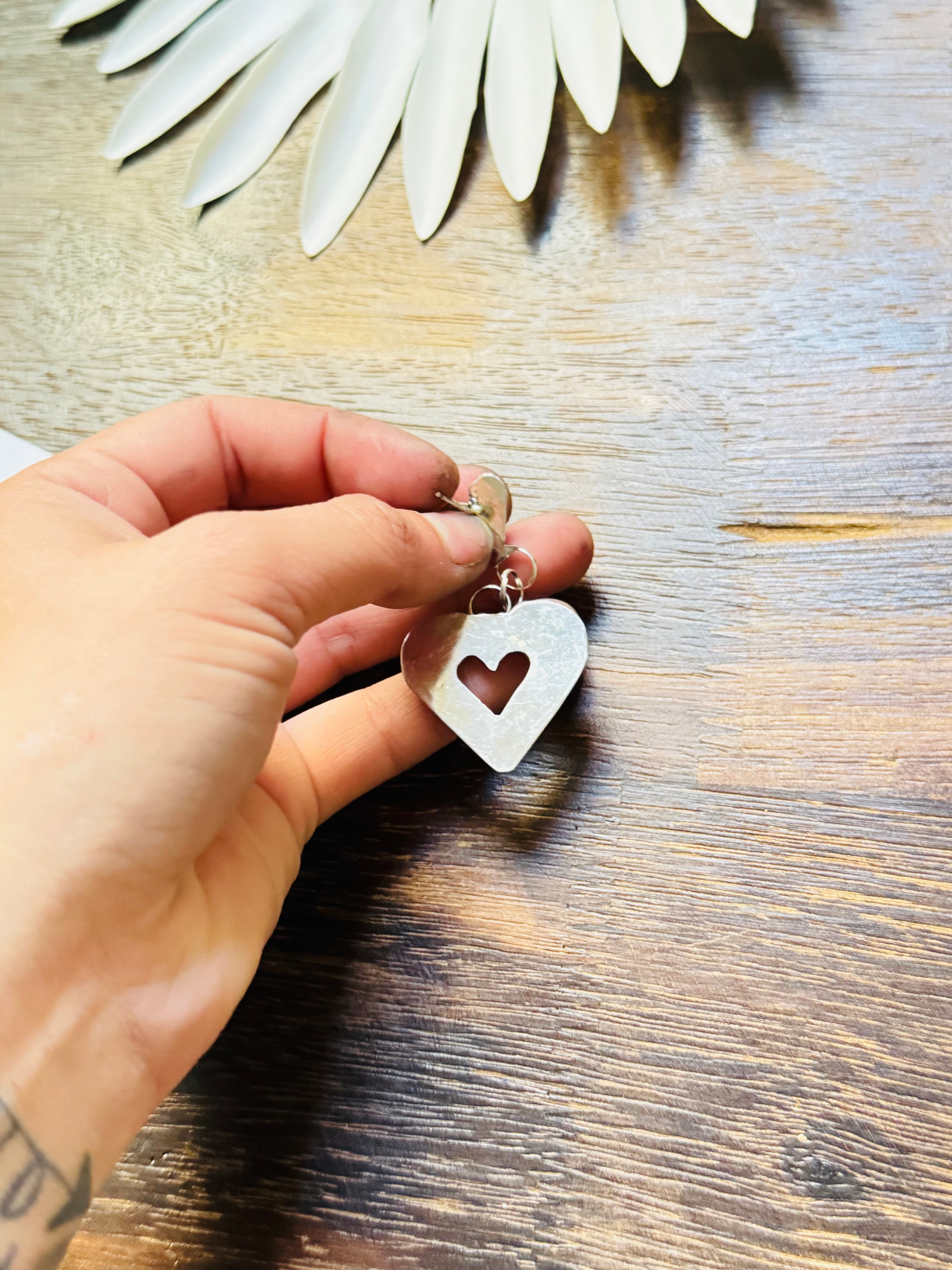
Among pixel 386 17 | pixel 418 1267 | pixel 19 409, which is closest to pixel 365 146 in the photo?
pixel 386 17

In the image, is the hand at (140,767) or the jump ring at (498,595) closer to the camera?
the hand at (140,767)

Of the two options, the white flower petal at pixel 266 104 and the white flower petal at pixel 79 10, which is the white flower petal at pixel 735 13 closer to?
the white flower petal at pixel 266 104

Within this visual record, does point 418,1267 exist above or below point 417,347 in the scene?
below

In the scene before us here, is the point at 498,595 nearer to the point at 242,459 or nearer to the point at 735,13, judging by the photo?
the point at 242,459

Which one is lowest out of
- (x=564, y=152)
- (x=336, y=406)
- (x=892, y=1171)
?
(x=892, y=1171)

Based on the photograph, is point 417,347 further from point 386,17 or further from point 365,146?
point 386,17

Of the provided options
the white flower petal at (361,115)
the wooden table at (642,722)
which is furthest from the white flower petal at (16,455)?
the white flower petal at (361,115)
